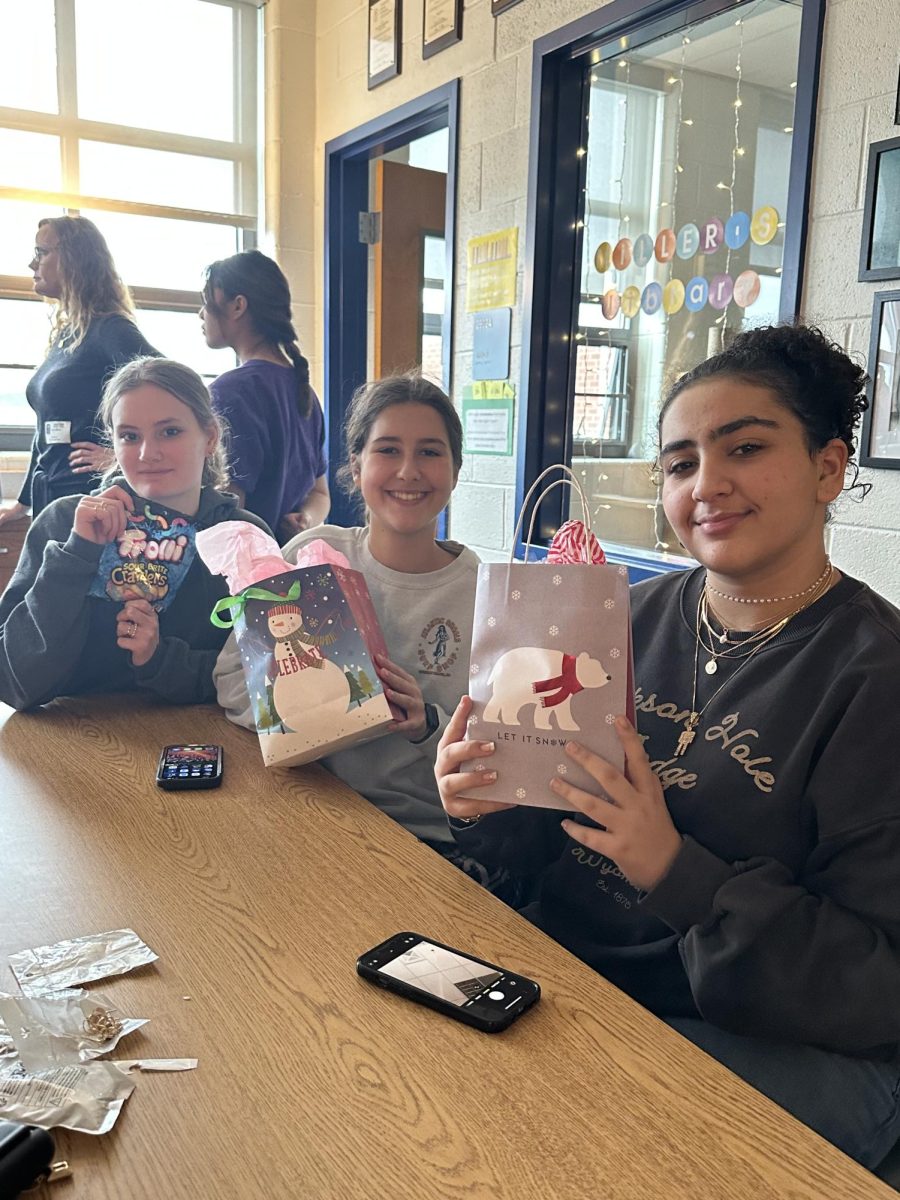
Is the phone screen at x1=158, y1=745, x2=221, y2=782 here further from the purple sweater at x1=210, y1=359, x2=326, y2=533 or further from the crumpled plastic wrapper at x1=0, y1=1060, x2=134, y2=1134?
the purple sweater at x1=210, y1=359, x2=326, y2=533

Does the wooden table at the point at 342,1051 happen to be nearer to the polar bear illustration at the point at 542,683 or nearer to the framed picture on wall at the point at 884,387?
the polar bear illustration at the point at 542,683

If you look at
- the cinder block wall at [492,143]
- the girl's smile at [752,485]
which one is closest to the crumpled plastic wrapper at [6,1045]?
the girl's smile at [752,485]

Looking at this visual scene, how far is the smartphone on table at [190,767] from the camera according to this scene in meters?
1.30

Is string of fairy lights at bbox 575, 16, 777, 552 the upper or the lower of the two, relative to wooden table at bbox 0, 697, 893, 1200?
upper

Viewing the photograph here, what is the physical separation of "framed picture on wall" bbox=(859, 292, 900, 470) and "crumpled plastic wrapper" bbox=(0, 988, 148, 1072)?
64.7 inches

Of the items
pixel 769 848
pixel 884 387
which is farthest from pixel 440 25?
pixel 769 848

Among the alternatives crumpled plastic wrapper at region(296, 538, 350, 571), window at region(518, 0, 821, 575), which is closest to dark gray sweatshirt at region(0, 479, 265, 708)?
crumpled plastic wrapper at region(296, 538, 350, 571)

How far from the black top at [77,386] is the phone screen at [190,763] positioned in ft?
4.17

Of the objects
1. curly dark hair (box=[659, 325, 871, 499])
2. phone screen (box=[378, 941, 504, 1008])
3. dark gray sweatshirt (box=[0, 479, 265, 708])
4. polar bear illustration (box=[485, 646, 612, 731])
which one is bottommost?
phone screen (box=[378, 941, 504, 1008])

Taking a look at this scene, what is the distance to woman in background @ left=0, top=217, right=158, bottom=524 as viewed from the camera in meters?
2.52

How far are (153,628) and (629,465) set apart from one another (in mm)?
1631

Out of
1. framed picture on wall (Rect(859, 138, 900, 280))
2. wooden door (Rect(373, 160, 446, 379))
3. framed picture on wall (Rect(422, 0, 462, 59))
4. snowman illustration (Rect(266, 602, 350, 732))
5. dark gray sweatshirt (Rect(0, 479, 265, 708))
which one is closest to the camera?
snowman illustration (Rect(266, 602, 350, 732))

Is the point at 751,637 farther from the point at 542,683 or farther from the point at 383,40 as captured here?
the point at 383,40

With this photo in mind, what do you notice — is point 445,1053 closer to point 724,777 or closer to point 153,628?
point 724,777
